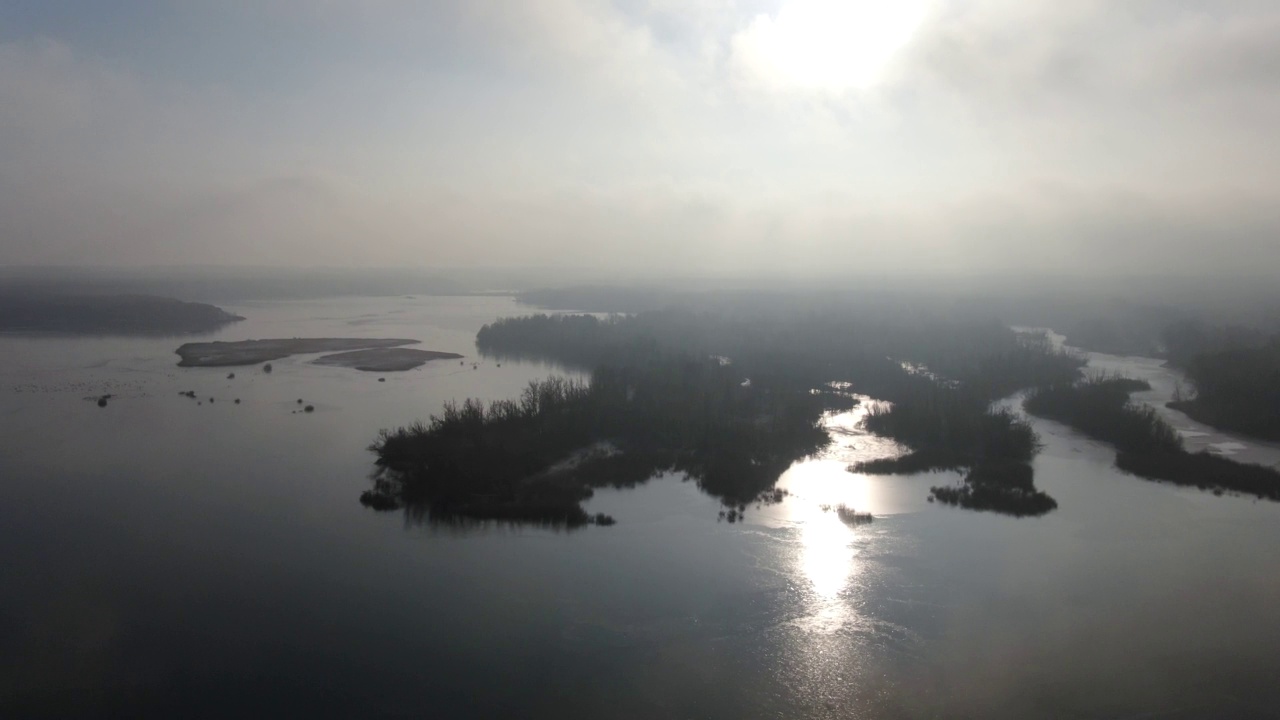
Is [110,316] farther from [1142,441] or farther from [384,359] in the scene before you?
[1142,441]

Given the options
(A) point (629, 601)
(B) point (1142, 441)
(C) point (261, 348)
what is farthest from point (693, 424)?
(C) point (261, 348)

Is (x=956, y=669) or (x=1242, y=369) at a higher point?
(x=1242, y=369)

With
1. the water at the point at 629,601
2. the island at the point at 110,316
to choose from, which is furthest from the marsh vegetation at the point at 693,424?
the island at the point at 110,316

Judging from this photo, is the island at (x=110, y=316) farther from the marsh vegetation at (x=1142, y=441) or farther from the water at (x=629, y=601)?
the marsh vegetation at (x=1142, y=441)

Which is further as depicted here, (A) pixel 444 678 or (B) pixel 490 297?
(B) pixel 490 297

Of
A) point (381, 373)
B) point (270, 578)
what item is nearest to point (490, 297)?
point (381, 373)

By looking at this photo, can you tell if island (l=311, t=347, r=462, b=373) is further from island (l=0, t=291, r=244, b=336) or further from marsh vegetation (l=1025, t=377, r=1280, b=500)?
marsh vegetation (l=1025, t=377, r=1280, b=500)

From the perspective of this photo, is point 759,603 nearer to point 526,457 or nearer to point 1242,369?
point 526,457

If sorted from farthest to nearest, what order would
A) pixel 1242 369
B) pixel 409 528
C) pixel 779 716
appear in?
1. pixel 1242 369
2. pixel 409 528
3. pixel 779 716
